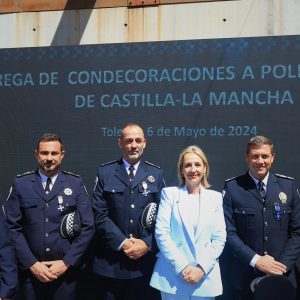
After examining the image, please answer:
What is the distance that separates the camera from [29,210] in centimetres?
306

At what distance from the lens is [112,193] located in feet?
10.4

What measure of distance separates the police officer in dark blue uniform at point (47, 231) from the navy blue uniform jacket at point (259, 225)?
95 cm

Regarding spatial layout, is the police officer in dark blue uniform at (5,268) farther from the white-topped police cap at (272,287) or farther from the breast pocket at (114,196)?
the white-topped police cap at (272,287)

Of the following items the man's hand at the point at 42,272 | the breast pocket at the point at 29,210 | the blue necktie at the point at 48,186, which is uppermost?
the blue necktie at the point at 48,186

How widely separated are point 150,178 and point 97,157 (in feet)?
2.94

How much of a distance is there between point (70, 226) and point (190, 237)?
0.82 m

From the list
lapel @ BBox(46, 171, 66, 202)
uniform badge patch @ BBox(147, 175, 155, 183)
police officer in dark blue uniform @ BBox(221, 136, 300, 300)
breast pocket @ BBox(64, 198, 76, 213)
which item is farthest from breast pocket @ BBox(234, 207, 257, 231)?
lapel @ BBox(46, 171, 66, 202)

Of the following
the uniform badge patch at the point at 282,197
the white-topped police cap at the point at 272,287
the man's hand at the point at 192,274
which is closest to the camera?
the man's hand at the point at 192,274

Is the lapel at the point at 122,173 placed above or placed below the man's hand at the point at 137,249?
above

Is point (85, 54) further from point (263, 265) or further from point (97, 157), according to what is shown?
point (263, 265)

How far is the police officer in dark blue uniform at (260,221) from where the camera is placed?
2941 millimetres

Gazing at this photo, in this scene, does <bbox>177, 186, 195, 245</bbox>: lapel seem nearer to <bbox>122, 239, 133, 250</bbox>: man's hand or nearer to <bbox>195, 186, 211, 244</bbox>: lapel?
<bbox>195, 186, 211, 244</bbox>: lapel

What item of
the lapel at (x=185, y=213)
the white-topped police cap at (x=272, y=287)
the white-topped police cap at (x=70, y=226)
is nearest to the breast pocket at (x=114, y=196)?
the white-topped police cap at (x=70, y=226)

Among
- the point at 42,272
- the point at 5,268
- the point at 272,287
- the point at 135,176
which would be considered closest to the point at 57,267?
the point at 42,272
